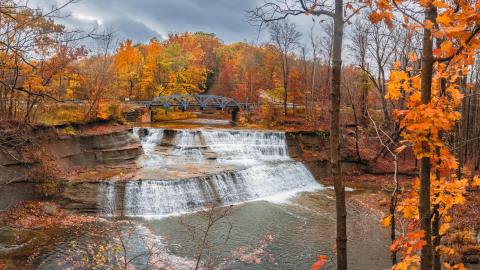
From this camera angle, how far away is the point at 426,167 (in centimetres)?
311

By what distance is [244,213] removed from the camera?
15266 mm

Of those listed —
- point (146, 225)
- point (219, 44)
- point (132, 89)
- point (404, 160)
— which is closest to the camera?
point (146, 225)

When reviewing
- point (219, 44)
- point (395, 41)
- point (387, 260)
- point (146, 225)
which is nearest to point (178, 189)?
Answer: point (146, 225)

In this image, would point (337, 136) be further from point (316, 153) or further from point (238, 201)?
point (316, 153)

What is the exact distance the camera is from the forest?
11.5 feet

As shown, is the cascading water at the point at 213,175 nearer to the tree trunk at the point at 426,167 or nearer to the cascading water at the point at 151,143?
the cascading water at the point at 151,143

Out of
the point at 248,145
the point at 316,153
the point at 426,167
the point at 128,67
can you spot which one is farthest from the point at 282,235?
the point at 128,67

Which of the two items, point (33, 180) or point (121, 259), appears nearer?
point (121, 259)

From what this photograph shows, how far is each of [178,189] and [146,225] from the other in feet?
8.84

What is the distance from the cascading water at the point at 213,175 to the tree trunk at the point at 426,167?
12.9 m

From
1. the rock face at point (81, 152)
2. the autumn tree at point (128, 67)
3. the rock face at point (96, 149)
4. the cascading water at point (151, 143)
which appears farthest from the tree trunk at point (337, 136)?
the autumn tree at point (128, 67)

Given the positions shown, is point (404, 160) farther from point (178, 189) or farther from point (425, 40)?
point (425, 40)

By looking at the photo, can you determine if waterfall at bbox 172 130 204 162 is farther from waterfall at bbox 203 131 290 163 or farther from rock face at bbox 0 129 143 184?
rock face at bbox 0 129 143 184

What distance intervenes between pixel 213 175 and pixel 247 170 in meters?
2.25
